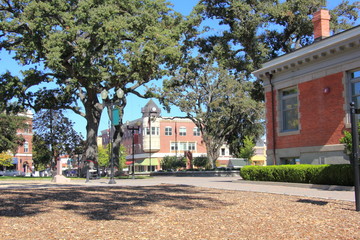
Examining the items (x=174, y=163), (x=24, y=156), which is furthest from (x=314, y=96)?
(x=24, y=156)

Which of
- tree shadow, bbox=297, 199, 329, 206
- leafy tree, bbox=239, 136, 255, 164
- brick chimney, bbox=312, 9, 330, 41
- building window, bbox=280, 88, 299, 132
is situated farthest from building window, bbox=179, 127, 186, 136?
tree shadow, bbox=297, 199, 329, 206

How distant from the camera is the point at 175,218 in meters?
8.68

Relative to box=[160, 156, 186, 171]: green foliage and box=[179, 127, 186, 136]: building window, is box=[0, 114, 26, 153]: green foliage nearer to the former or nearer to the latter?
box=[160, 156, 186, 171]: green foliage

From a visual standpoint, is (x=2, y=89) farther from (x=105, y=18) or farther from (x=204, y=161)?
(x=204, y=161)

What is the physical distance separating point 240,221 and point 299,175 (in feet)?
35.7

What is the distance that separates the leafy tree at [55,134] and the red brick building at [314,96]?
101 ft

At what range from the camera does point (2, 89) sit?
97.6ft

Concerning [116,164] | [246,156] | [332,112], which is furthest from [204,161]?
[332,112]

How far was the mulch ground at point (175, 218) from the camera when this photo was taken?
7.05 m

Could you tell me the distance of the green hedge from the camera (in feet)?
53.6

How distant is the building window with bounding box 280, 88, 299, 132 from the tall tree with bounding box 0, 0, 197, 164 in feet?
30.5

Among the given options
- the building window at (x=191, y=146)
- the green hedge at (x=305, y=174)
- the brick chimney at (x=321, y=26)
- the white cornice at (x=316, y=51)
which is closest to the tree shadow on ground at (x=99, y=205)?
the green hedge at (x=305, y=174)

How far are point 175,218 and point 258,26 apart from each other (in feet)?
71.3

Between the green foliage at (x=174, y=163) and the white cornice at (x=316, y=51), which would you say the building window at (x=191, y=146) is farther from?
the white cornice at (x=316, y=51)
